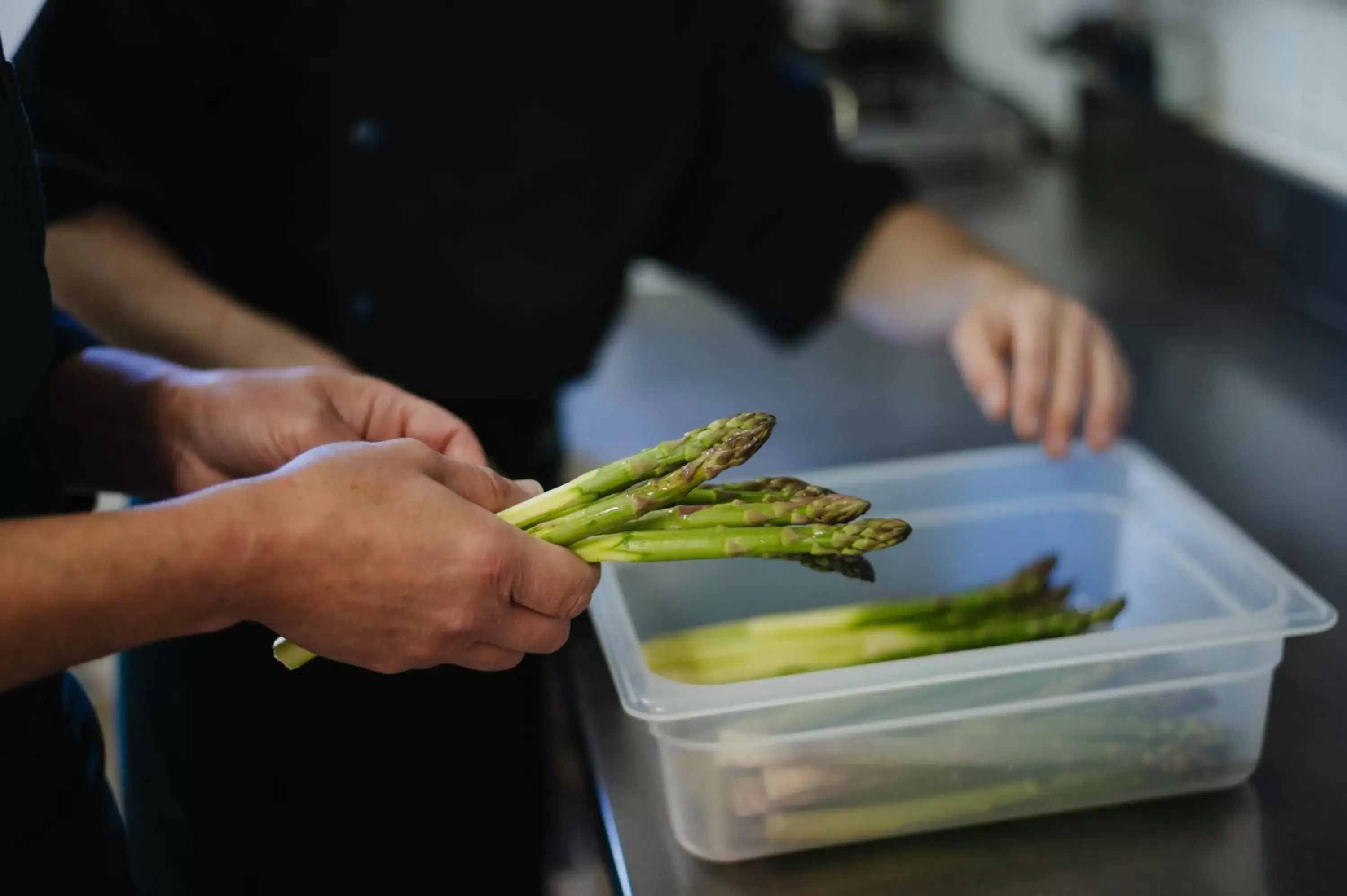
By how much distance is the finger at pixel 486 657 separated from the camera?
0.78 m

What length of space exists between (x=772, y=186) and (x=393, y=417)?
0.61 metres

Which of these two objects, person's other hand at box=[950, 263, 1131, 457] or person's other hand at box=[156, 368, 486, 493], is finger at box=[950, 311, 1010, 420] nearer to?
person's other hand at box=[950, 263, 1131, 457]

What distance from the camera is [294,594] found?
2.34 feet

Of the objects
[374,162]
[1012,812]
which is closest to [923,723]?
[1012,812]

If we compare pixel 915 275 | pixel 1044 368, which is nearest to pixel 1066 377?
pixel 1044 368

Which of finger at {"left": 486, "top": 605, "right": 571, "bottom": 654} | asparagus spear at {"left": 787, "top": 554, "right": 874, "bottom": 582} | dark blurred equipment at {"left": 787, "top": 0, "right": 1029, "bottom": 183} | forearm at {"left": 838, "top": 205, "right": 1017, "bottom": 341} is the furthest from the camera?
dark blurred equipment at {"left": 787, "top": 0, "right": 1029, "bottom": 183}

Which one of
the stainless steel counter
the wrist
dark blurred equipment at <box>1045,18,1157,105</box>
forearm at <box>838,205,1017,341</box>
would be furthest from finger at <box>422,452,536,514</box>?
dark blurred equipment at <box>1045,18,1157,105</box>

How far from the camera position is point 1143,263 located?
176 cm

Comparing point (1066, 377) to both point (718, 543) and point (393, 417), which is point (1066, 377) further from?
point (393, 417)

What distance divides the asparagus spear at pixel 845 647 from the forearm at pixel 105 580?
35 cm

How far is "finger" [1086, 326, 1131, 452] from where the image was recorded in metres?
1.10

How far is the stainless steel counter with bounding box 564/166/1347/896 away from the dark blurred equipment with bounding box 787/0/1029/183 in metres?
0.10

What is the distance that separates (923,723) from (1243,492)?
1.77 feet

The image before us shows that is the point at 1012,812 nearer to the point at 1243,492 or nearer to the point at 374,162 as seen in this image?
the point at 1243,492
